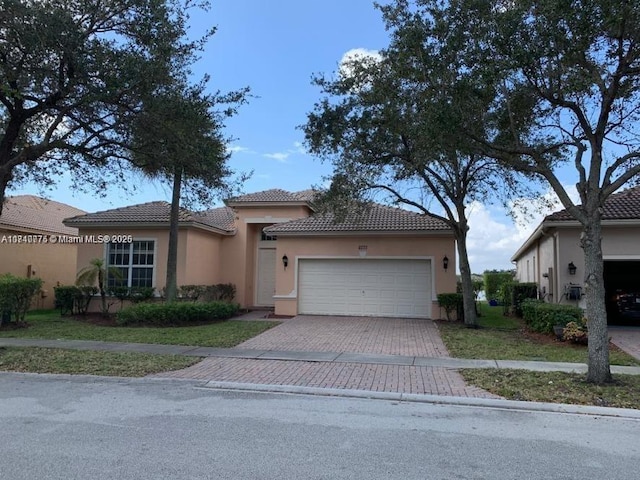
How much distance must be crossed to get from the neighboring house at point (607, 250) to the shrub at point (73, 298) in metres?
16.9

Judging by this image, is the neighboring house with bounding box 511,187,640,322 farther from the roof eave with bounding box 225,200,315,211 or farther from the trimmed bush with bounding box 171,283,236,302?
the trimmed bush with bounding box 171,283,236,302

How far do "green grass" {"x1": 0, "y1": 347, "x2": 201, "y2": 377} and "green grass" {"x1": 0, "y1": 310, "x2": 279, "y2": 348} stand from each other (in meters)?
1.76

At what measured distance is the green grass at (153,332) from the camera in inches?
498

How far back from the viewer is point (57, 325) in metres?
15.8

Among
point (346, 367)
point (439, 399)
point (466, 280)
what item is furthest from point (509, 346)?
point (439, 399)

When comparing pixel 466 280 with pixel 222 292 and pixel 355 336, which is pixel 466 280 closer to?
pixel 355 336

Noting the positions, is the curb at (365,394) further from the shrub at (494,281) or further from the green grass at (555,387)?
the shrub at (494,281)

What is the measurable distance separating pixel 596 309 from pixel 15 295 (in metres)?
15.9

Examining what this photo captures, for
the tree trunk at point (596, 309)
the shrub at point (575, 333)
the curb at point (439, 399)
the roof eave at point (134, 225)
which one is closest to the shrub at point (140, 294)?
the roof eave at point (134, 225)

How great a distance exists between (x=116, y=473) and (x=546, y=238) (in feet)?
58.5

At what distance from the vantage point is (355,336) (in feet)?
44.7

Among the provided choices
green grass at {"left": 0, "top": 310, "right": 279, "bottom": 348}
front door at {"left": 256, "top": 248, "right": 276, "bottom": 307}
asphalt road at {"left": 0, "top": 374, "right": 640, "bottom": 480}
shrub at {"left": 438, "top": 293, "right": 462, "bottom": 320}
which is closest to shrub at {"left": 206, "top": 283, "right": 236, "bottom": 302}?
front door at {"left": 256, "top": 248, "right": 276, "bottom": 307}

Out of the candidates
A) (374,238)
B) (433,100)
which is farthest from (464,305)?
(433,100)

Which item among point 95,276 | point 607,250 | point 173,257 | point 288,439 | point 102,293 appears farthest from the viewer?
point 102,293
